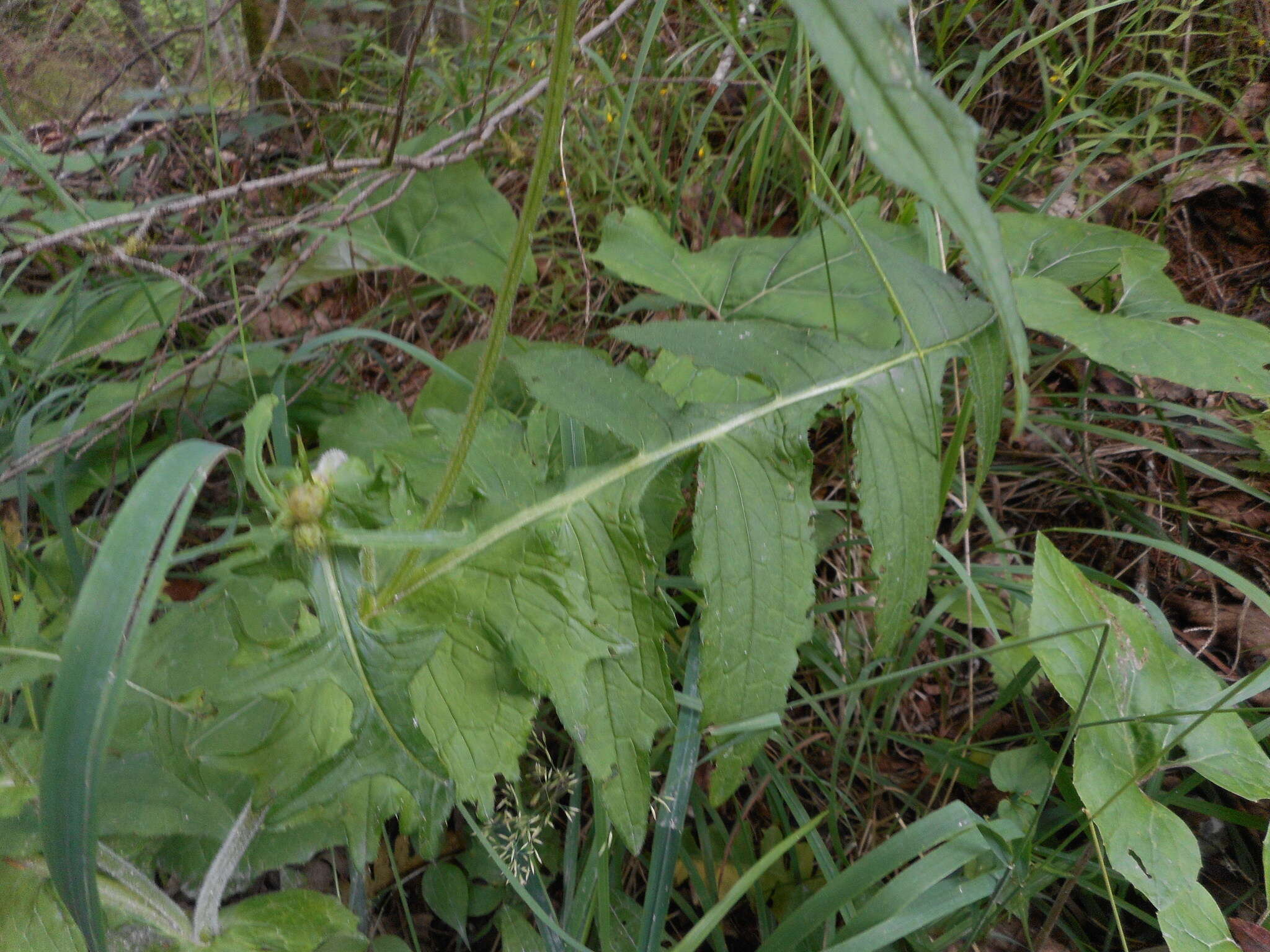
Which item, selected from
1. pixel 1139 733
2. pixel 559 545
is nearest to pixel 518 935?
pixel 559 545

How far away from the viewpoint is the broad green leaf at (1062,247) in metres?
1.46

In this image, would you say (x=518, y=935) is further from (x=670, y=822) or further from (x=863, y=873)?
(x=863, y=873)

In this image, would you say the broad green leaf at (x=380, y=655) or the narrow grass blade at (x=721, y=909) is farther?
the narrow grass blade at (x=721, y=909)

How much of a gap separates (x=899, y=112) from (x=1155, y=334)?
1.19m

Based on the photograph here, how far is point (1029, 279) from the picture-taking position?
137 cm

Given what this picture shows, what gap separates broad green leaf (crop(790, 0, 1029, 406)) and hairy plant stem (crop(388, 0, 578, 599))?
0.63ft

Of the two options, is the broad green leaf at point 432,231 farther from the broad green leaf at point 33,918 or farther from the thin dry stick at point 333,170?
the broad green leaf at point 33,918

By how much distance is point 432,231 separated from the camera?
197cm

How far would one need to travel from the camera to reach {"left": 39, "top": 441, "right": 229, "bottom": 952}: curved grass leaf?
24.2 inches

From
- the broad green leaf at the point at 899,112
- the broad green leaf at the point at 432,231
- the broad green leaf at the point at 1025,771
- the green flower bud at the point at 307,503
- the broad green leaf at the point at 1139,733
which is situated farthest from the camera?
the broad green leaf at the point at 432,231

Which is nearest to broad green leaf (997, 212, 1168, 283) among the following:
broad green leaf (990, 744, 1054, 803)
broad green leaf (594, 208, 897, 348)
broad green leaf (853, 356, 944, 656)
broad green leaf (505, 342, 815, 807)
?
broad green leaf (594, 208, 897, 348)

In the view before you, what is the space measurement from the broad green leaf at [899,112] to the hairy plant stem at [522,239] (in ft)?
0.63

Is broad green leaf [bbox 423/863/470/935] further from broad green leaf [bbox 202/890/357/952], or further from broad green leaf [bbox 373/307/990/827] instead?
broad green leaf [bbox 373/307/990/827]

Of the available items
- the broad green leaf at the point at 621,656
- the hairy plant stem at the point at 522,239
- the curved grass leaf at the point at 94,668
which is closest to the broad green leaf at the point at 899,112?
the hairy plant stem at the point at 522,239
